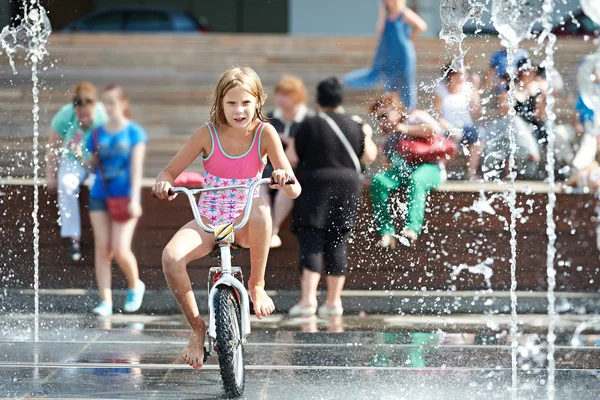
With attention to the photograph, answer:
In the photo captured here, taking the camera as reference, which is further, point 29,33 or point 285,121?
point 285,121

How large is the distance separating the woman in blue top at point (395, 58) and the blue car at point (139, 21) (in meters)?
10.8

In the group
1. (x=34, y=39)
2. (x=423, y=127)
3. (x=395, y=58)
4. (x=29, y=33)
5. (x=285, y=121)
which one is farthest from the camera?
(x=285, y=121)

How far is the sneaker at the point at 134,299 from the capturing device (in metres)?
8.45

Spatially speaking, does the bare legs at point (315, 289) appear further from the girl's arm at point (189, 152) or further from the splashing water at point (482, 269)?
the girl's arm at point (189, 152)

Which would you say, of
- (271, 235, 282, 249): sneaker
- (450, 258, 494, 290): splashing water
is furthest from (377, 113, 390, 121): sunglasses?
(450, 258, 494, 290): splashing water

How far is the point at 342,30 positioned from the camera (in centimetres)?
2189

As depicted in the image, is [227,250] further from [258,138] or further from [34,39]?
[34,39]

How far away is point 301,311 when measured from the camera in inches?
324

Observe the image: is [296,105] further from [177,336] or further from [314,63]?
[314,63]

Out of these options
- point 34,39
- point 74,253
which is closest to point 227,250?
point 34,39

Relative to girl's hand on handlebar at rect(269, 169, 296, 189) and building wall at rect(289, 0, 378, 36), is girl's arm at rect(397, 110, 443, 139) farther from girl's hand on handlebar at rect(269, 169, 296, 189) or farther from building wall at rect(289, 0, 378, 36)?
building wall at rect(289, 0, 378, 36)

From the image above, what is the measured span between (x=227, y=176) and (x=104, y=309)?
2.94 metres

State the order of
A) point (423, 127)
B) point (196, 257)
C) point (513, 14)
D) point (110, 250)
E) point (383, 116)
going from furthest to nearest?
1. point (110, 250)
2. point (423, 127)
3. point (383, 116)
4. point (513, 14)
5. point (196, 257)

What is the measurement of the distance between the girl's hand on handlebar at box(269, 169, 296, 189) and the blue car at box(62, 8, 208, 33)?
15.0 metres
